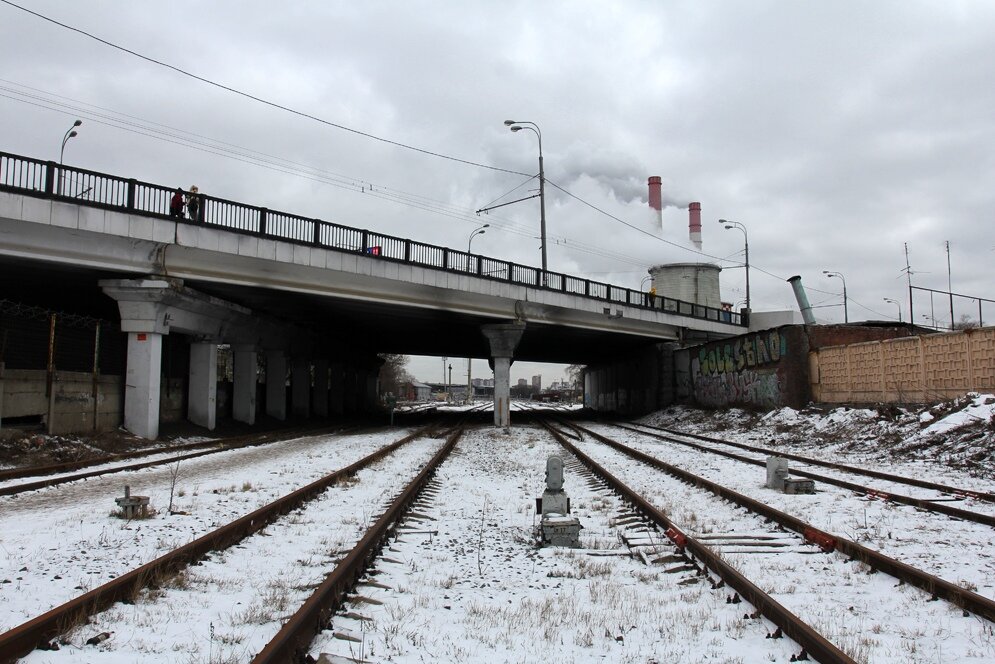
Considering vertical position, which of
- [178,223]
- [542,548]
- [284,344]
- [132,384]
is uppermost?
[178,223]

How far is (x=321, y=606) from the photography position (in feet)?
15.8

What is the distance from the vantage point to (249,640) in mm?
4430

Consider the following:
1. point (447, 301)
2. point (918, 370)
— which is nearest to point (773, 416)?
point (918, 370)

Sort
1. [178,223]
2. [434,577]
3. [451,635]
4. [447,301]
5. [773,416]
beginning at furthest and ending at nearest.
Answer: [447,301]
[773,416]
[178,223]
[434,577]
[451,635]

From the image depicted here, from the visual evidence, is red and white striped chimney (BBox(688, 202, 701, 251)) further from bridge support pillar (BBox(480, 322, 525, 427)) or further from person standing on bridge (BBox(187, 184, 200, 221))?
person standing on bridge (BBox(187, 184, 200, 221))

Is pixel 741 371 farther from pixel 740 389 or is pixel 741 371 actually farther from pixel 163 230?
pixel 163 230

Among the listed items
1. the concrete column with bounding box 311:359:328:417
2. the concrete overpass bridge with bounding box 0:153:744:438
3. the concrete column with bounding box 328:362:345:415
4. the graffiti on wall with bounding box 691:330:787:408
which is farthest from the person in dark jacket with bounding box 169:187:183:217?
the concrete column with bounding box 328:362:345:415

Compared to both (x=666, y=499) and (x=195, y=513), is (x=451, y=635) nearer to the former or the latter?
(x=195, y=513)

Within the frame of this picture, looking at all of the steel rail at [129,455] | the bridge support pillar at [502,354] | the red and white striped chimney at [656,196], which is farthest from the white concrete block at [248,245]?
the red and white striped chimney at [656,196]

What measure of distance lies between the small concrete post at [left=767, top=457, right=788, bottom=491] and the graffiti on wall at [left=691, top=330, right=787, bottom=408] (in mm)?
15666

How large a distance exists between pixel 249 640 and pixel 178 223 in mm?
16982

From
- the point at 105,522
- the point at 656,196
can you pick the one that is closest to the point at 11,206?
the point at 105,522

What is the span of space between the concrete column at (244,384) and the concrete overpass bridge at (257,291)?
0.16ft

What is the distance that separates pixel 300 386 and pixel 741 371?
857 inches
